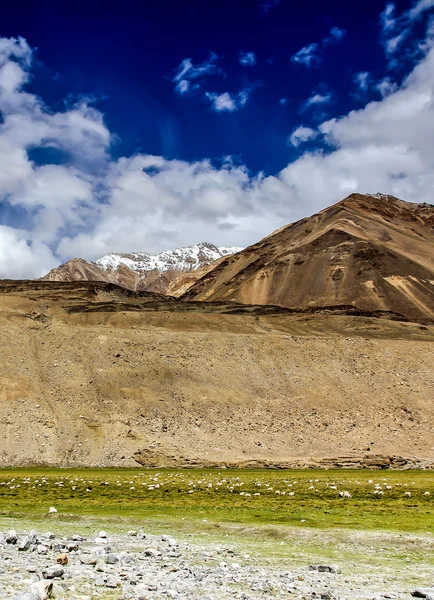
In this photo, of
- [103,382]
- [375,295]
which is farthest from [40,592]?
[375,295]

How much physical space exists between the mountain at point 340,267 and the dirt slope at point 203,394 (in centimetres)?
6316

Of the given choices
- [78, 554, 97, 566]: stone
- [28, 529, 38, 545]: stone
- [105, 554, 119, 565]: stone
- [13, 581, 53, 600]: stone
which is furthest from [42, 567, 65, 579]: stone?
[28, 529, 38, 545]: stone

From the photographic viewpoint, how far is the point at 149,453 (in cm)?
4075

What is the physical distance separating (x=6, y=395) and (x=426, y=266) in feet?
422

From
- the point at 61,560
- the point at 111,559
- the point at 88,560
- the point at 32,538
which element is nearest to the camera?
the point at 61,560

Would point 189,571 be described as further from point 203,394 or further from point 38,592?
point 203,394

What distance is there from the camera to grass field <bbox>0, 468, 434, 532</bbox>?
18703 millimetres

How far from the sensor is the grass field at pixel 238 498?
1870cm

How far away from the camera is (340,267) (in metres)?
151

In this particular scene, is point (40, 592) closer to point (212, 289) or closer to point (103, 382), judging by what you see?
point (103, 382)

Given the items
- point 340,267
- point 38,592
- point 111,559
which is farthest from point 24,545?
point 340,267

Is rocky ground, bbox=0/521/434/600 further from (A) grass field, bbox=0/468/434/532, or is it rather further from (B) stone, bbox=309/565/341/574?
(A) grass field, bbox=0/468/434/532

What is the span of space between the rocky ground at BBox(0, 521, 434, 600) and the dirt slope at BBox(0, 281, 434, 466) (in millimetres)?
25580

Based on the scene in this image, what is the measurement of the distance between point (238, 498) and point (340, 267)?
133451 mm
